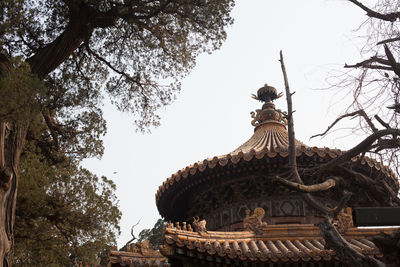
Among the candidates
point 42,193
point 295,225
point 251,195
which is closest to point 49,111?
point 42,193

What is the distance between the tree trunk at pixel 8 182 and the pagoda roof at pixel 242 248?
2228 mm

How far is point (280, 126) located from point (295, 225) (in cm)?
419

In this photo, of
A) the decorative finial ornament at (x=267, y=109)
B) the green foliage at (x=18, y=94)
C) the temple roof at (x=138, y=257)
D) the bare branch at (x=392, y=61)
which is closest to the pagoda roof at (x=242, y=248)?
the temple roof at (x=138, y=257)

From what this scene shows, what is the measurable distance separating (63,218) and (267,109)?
614cm

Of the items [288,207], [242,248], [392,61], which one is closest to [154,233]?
[288,207]

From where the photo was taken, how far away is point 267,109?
41.3 feet

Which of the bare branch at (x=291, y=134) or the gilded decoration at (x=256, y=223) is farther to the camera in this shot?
the gilded decoration at (x=256, y=223)

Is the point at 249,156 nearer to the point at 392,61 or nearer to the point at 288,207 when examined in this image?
the point at 288,207

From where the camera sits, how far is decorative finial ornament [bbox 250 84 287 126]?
492 inches

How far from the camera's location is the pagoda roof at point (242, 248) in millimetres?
7095

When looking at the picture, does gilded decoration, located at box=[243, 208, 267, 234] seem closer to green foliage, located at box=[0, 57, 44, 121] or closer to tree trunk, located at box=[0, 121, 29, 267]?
tree trunk, located at box=[0, 121, 29, 267]

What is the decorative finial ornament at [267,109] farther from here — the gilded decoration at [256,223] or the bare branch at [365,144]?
the bare branch at [365,144]

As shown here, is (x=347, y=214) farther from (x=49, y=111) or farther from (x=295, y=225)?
(x=49, y=111)

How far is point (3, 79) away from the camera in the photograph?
533cm
